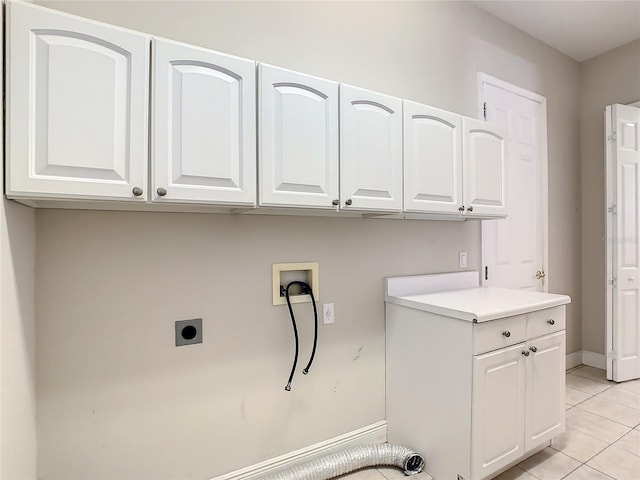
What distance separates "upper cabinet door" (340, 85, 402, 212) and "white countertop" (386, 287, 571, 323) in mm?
550

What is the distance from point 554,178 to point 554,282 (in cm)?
98

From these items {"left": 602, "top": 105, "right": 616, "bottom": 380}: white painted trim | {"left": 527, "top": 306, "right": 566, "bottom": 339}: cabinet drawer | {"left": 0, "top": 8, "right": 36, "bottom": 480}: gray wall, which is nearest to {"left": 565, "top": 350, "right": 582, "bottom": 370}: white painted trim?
{"left": 602, "top": 105, "right": 616, "bottom": 380}: white painted trim

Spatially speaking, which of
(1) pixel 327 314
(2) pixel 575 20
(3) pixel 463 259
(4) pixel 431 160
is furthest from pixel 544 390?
(2) pixel 575 20

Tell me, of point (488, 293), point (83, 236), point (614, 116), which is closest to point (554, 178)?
point (614, 116)

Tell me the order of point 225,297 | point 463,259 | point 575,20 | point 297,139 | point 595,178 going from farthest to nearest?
1. point 595,178
2. point 575,20
3. point 463,259
4. point 225,297
5. point 297,139

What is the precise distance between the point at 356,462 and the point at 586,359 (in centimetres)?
295

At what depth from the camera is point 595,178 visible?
3377 mm

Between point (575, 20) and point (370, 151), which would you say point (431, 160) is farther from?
point (575, 20)

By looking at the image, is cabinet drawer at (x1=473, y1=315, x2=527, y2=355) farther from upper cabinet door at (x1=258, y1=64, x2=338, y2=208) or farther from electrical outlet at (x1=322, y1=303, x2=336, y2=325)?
upper cabinet door at (x1=258, y1=64, x2=338, y2=208)

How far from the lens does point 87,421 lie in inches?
55.1

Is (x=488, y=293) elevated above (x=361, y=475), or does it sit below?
above

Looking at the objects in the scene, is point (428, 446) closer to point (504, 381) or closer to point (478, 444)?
point (478, 444)

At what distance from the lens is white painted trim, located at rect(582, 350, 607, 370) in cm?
331

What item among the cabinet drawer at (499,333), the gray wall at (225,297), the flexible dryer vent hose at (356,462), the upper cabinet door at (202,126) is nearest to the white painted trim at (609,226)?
the gray wall at (225,297)
